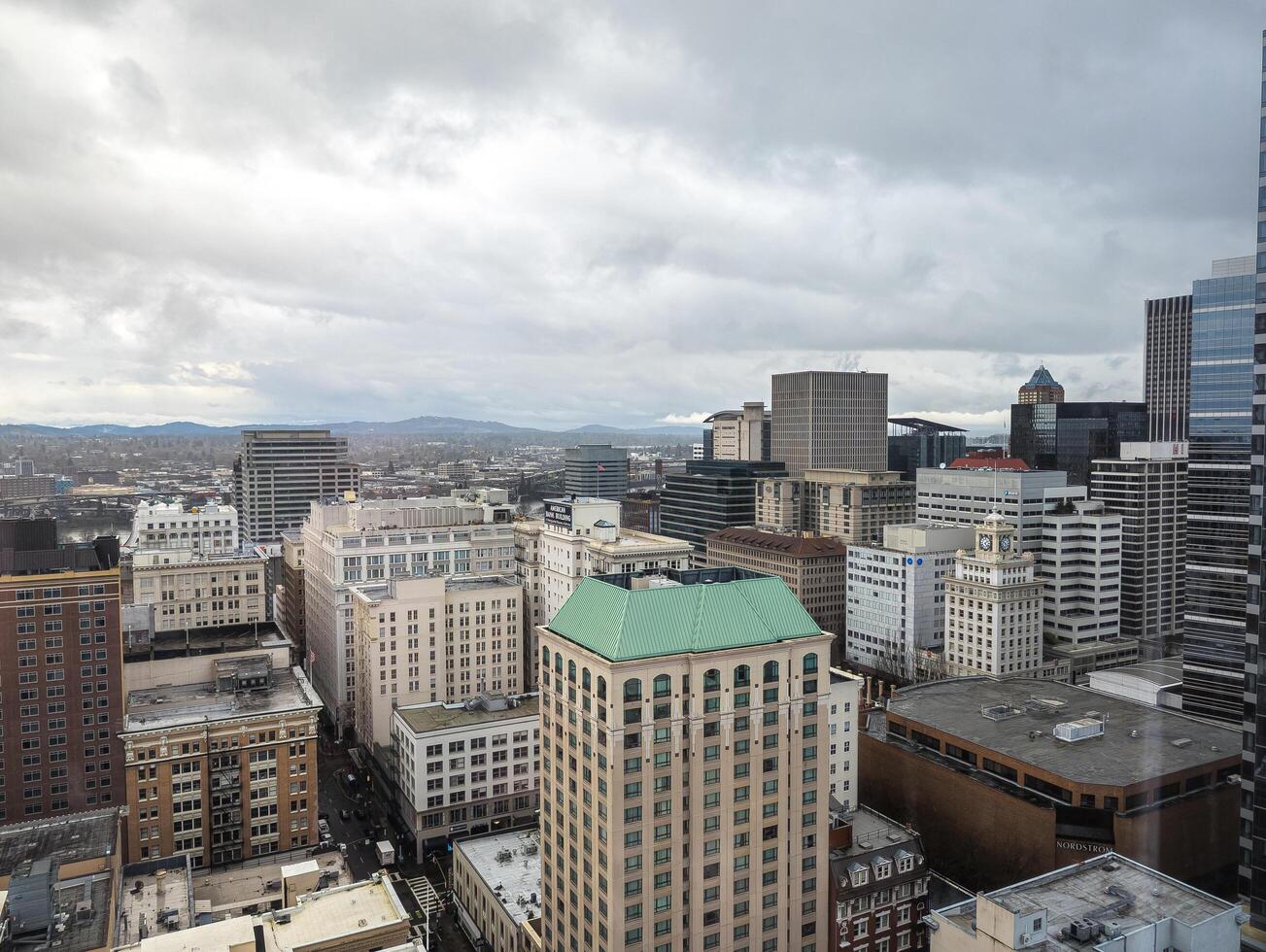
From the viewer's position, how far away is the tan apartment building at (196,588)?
23.4m

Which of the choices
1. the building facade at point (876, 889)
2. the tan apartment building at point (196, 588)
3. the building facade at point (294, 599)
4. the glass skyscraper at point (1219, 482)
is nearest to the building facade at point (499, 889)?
the building facade at point (876, 889)

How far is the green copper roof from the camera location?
9.57m

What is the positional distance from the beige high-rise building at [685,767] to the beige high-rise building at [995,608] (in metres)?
14.5

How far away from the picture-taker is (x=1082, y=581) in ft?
84.1

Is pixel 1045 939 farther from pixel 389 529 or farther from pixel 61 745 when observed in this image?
pixel 389 529

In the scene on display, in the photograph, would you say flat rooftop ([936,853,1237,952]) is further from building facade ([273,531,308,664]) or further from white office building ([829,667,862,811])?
building facade ([273,531,308,664])

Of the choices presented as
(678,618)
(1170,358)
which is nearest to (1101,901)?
(678,618)

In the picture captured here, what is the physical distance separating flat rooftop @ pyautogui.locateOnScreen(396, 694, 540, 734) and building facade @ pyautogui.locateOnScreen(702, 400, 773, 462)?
30.5m

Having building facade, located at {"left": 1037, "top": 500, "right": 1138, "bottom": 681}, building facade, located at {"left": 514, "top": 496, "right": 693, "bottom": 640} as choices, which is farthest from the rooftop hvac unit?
building facade, located at {"left": 1037, "top": 500, "right": 1138, "bottom": 681}

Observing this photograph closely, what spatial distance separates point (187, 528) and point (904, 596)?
66.9 ft

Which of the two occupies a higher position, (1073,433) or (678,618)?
(1073,433)

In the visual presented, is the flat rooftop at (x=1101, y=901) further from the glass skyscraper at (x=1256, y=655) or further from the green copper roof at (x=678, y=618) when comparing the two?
the green copper roof at (x=678, y=618)

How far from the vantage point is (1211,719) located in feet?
44.0

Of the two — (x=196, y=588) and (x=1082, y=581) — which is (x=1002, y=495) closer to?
(x=1082, y=581)
